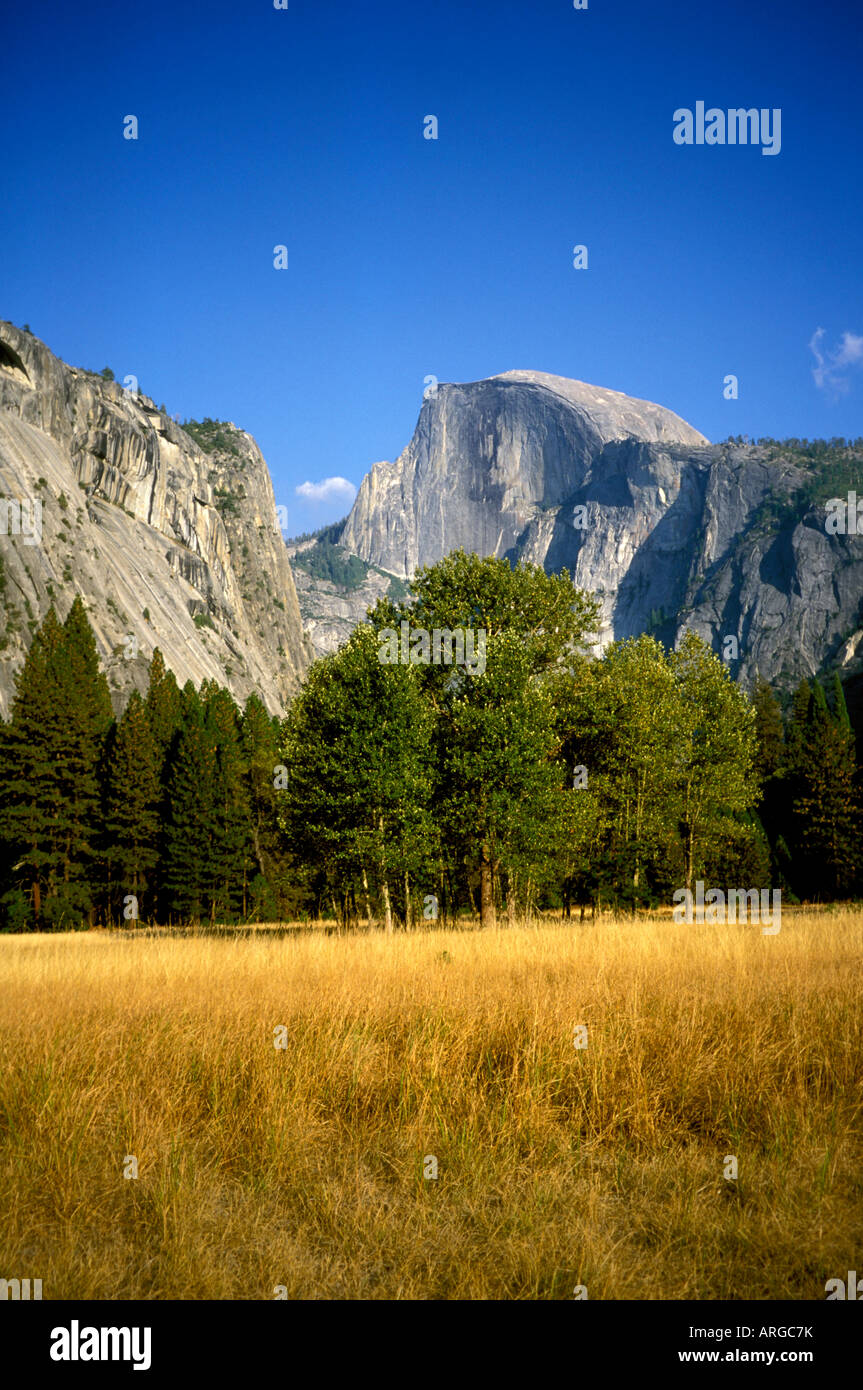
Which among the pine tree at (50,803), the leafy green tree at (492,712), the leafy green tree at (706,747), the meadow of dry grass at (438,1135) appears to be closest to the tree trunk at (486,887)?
the leafy green tree at (492,712)

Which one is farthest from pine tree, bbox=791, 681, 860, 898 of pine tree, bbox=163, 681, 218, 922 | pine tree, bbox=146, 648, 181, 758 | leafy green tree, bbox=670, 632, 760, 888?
pine tree, bbox=146, 648, 181, 758

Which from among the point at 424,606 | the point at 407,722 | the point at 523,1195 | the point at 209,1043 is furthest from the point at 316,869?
the point at 523,1195

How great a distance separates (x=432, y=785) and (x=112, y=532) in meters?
113

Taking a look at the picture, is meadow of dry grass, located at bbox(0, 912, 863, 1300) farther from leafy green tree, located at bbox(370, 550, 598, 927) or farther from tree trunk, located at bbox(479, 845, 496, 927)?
tree trunk, located at bbox(479, 845, 496, 927)

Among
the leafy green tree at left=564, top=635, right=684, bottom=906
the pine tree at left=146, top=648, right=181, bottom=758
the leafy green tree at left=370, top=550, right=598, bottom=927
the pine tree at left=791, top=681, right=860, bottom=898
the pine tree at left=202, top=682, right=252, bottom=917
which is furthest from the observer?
the pine tree at left=146, top=648, right=181, bottom=758

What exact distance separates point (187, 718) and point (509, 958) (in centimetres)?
4793

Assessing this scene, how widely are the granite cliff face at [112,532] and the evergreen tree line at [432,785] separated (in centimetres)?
3358

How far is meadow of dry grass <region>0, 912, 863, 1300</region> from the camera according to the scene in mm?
3904

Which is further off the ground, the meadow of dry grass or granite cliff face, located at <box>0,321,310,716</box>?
granite cliff face, located at <box>0,321,310,716</box>

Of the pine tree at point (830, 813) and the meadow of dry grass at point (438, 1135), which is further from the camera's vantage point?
the pine tree at point (830, 813)

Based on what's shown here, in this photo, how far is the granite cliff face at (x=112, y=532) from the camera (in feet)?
307

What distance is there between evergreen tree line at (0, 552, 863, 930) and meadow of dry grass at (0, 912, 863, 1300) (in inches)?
684

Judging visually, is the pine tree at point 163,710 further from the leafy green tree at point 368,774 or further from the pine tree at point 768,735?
the pine tree at point 768,735
